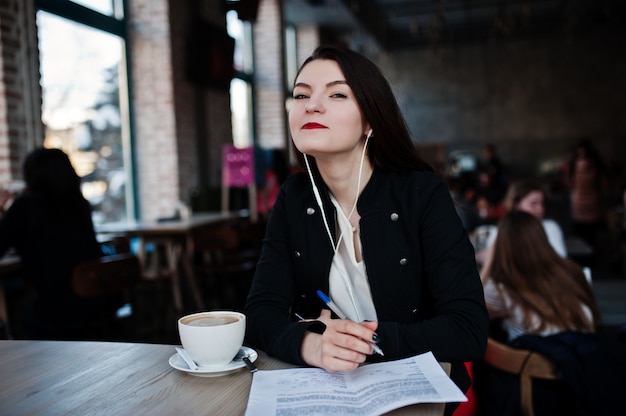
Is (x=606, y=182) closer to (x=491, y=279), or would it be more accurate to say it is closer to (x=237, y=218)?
(x=237, y=218)

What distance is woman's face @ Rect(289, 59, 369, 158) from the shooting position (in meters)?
1.25

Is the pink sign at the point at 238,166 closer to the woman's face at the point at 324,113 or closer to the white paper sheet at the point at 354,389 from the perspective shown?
the woman's face at the point at 324,113

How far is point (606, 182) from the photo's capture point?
9.72 m

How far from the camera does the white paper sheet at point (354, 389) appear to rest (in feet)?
2.61

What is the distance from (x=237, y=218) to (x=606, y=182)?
698 cm

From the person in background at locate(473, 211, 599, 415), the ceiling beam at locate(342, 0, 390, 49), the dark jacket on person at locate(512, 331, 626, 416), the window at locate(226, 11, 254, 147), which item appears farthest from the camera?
the ceiling beam at locate(342, 0, 390, 49)

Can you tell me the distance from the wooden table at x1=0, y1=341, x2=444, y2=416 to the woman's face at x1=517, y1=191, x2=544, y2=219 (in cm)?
309

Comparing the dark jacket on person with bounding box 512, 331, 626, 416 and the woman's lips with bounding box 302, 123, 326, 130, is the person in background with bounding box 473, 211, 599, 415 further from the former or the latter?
the woman's lips with bounding box 302, 123, 326, 130

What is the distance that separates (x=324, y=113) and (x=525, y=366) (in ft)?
3.69

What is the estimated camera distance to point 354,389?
0.87 m

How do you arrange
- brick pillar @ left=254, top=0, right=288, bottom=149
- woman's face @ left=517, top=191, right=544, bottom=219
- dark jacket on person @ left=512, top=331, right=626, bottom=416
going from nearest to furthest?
1. dark jacket on person @ left=512, top=331, right=626, bottom=416
2. woman's face @ left=517, top=191, right=544, bottom=219
3. brick pillar @ left=254, top=0, right=288, bottom=149

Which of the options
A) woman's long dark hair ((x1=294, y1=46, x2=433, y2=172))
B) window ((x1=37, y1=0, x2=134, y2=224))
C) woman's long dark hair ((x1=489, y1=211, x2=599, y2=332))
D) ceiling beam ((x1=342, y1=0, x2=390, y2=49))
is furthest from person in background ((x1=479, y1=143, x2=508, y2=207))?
woman's long dark hair ((x1=294, y1=46, x2=433, y2=172))

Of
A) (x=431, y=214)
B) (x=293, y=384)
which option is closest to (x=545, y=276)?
(x=431, y=214)

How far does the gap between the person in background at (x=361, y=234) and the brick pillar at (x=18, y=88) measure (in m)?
3.06
